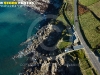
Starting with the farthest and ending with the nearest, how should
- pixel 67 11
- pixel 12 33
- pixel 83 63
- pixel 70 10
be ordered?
pixel 12 33 → pixel 67 11 → pixel 70 10 → pixel 83 63

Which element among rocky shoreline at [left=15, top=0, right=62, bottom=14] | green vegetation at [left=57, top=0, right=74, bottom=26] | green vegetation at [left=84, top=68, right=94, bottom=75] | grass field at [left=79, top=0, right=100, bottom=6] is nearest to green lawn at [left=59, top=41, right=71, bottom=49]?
green vegetation at [left=57, top=0, right=74, bottom=26]

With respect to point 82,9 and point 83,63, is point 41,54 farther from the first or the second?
point 82,9

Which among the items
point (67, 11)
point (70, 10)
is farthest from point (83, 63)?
point (67, 11)

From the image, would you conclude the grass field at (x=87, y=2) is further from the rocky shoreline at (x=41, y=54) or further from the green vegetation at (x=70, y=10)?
the rocky shoreline at (x=41, y=54)

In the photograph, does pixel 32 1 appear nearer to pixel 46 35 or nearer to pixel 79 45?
pixel 46 35

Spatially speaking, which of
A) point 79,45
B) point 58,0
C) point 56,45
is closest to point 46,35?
point 56,45

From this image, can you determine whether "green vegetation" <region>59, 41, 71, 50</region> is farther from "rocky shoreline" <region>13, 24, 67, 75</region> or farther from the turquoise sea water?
the turquoise sea water
